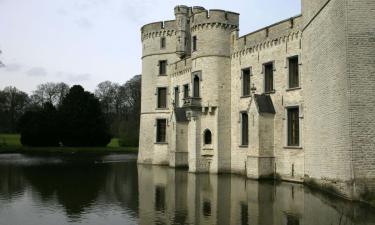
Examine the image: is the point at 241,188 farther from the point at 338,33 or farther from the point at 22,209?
the point at 22,209

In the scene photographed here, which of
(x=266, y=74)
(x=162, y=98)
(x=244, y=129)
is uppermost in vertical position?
(x=266, y=74)

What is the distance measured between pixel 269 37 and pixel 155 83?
12967 millimetres

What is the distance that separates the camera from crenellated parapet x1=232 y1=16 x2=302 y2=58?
20.8 meters

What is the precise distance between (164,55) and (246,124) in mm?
11232

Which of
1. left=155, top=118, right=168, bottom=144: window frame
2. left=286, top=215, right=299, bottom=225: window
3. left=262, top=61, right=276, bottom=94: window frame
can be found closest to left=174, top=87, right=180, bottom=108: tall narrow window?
left=155, top=118, right=168, bottom=144: window frame

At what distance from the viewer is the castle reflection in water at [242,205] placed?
36.2 ft

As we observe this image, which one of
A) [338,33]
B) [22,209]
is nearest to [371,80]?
[338,33]

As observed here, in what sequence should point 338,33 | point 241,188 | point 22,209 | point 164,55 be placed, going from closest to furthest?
point 22,209, point 338,33, point 241,188, point 164,55

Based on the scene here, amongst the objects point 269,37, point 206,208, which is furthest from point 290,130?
point 206,208

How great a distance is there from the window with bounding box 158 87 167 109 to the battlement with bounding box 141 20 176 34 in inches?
184

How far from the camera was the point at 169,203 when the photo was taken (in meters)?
13.9

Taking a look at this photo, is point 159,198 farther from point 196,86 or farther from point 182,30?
point 182,30

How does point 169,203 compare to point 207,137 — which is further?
point 207,137

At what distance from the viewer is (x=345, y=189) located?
45.1ft
